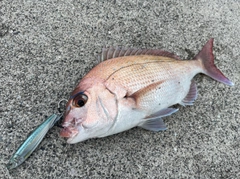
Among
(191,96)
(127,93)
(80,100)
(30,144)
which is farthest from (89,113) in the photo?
(191,96)

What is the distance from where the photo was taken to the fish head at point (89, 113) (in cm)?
161

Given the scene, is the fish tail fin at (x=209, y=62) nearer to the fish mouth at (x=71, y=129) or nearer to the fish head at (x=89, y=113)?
the fish head at (x=89, y=113)

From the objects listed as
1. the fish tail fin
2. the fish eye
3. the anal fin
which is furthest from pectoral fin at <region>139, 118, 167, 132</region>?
the fish tail fin

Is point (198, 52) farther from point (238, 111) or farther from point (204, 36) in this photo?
point (238, 111)

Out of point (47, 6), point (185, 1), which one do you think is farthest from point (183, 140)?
point (47, 6)

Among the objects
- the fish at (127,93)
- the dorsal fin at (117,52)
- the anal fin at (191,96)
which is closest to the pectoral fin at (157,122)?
the fish at (127,93)

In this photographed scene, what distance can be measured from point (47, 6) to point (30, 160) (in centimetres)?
127

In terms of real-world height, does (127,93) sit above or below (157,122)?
above

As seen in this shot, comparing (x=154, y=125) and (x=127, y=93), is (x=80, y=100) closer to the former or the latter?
(x=127, y=93)

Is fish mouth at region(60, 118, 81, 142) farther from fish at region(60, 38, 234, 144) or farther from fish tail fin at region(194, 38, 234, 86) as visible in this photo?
fish tail fin at region(194, 38, 234, 86)

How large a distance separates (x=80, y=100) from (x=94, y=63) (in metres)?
0.61

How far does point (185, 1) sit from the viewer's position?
260 centimetres

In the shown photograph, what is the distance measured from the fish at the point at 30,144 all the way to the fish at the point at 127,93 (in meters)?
0.26

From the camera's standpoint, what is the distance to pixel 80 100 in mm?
1652
